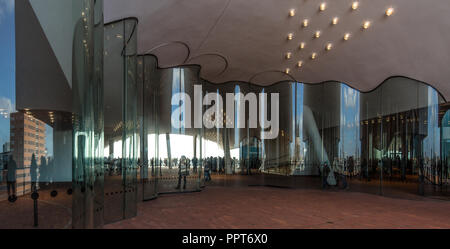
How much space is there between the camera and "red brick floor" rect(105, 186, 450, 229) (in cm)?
613

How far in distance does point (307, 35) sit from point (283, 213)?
20.5 feet

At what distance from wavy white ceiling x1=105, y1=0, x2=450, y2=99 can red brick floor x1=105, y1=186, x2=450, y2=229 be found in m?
4.57

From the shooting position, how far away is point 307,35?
10578mm

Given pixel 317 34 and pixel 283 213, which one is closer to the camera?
pixel 283 213

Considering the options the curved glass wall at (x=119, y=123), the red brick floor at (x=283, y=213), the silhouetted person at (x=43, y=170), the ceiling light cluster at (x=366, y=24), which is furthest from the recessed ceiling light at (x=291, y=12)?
the silhouetted person at (x=43, y=170)

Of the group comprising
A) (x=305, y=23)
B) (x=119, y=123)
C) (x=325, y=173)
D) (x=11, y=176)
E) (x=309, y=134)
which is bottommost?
(x=325, y=173)

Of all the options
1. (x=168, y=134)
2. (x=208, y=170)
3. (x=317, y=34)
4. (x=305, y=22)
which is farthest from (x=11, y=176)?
(x=208, y=170)

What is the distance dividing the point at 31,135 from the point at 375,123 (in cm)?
1155

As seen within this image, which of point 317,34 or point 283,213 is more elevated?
point 317,34

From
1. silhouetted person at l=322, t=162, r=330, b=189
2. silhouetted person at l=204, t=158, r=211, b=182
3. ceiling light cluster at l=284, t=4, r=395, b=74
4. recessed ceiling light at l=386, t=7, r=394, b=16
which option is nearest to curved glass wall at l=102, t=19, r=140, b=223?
ceiling light cluster at l=284, t=4, r=395, b=74

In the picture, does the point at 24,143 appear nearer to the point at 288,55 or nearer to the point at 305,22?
the point at 305,22

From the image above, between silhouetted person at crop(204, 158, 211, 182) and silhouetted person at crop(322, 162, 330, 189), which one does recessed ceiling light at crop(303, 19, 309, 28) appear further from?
silhouetted person at crop(204, 158, 211, 182)

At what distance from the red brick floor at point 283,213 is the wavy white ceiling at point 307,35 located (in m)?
4.57
